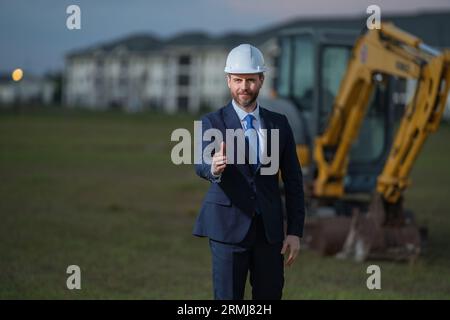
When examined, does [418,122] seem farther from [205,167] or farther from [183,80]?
[183,80]

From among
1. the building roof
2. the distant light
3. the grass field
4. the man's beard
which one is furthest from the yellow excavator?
the building roof

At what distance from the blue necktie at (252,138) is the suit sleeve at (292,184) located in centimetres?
23

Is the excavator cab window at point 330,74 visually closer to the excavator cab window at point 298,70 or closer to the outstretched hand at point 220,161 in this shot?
the excavator cab window at point 298,70

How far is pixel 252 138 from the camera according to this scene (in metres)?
5.21

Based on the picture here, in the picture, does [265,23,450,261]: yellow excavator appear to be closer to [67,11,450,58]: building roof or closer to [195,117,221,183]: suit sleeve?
[195,117,221,183]: suit sleeve

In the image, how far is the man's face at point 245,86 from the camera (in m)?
5.14

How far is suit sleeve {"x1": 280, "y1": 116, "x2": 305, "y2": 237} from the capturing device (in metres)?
5.43

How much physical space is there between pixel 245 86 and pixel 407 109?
265 inches

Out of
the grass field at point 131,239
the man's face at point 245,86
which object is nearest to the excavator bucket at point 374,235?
the grass field at point 131,239

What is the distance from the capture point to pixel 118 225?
13914 millimetres

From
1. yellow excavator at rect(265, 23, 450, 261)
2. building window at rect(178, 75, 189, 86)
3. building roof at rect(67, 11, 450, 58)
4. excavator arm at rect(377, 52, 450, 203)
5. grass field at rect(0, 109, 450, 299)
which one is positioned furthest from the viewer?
building window at rect(178, 75, 189, 86)
